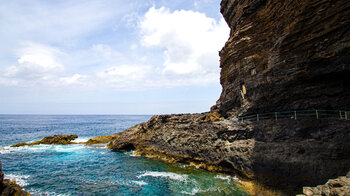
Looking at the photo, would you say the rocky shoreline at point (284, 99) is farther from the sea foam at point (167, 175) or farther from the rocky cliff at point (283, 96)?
the sea foam at point (167, 175)

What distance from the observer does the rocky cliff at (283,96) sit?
15688mm

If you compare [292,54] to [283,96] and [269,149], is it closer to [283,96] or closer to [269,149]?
[283,96]

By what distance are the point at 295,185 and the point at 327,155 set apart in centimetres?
380

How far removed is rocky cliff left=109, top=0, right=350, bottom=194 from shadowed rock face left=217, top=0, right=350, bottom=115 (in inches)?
2.7

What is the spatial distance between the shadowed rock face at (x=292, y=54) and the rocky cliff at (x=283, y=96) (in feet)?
0.23

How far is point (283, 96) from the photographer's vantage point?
21.1 meters

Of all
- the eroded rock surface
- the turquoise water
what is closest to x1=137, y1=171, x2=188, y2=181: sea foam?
the turquoise water

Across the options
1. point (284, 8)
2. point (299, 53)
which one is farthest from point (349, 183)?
point (284, 8)

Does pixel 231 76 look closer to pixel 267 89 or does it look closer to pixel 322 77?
pixel 267 89

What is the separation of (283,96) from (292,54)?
512cm

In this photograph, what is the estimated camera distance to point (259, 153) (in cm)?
1962

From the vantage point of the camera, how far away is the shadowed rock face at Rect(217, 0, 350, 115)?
15824 mm

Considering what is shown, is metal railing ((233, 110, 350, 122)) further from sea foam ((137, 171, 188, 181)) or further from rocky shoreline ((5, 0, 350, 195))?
sea foam ((137, 171, 188, 181))

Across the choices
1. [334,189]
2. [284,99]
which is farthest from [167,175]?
[284,99]
